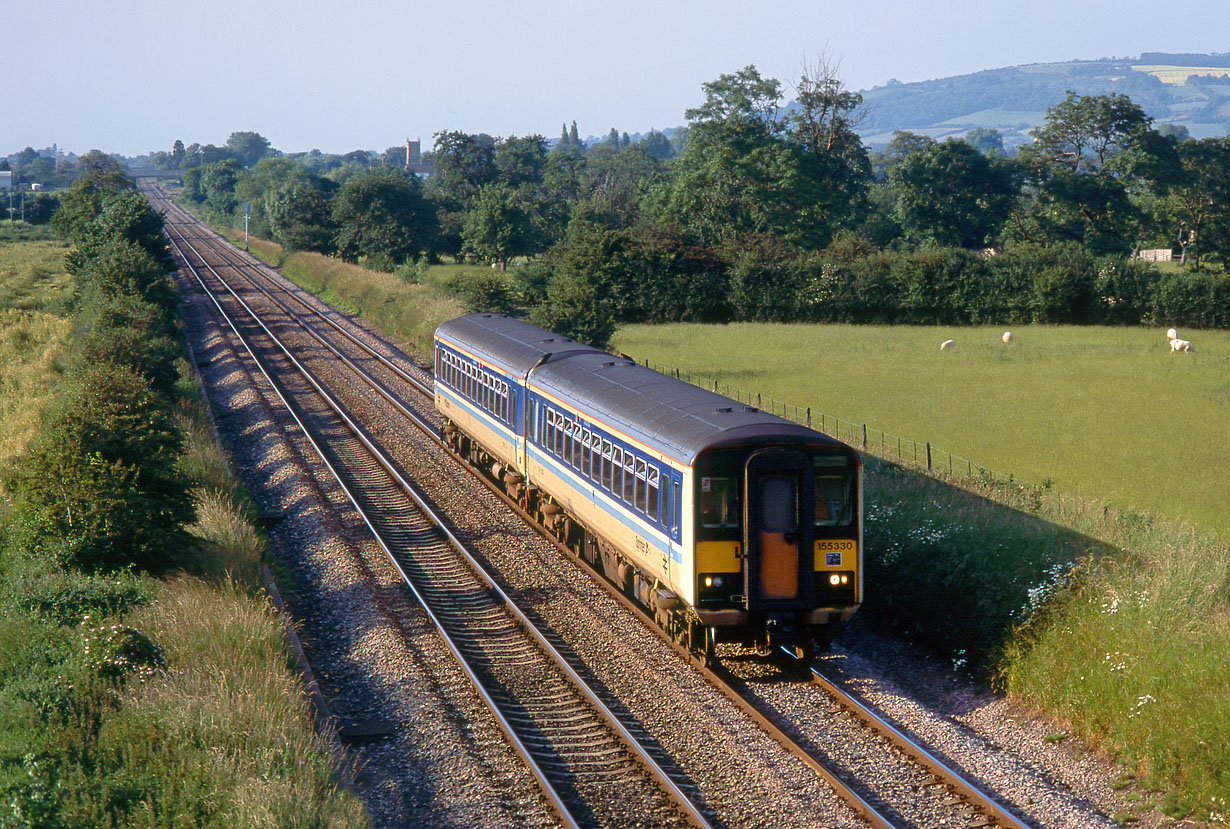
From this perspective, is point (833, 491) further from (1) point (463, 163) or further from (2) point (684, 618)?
(1) point (463, 163)

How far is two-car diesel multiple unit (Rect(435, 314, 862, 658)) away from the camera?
1234 cm

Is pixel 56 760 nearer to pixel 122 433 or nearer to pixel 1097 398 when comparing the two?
pixel 122 433

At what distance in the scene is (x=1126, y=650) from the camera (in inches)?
449

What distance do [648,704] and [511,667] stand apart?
2074mm

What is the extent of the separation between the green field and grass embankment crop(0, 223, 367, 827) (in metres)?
15.3

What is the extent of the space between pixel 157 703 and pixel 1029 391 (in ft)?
105

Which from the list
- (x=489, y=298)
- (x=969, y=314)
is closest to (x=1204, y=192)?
(x=969, y=314)

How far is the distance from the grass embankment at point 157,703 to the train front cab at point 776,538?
15.5 ft

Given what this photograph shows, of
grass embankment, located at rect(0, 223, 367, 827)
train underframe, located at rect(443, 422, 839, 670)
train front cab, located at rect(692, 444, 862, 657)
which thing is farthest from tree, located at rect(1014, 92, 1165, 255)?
grass embankment, located at rect(0, 223, 367, 827)

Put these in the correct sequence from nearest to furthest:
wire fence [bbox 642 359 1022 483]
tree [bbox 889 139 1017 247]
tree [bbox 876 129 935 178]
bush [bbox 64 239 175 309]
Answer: wire fence [bbox 642 359 1022 483], bush [bbox 64 239 175 309], tree [bbox 889 139 1017 247], tree [bbox 876 129 935 178]

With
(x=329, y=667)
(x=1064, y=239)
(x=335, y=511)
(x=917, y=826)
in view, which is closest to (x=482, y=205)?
(x=1064, y=239)

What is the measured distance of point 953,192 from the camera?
236 feet

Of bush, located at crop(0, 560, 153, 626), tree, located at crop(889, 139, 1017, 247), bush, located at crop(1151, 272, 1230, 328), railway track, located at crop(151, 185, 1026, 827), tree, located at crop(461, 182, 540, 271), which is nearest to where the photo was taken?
railway track, located at crop(151, 185, 1026, 827)

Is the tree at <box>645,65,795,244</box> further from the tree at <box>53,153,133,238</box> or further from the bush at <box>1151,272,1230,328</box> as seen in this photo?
the tree at <box>53,153,133,238</box>
